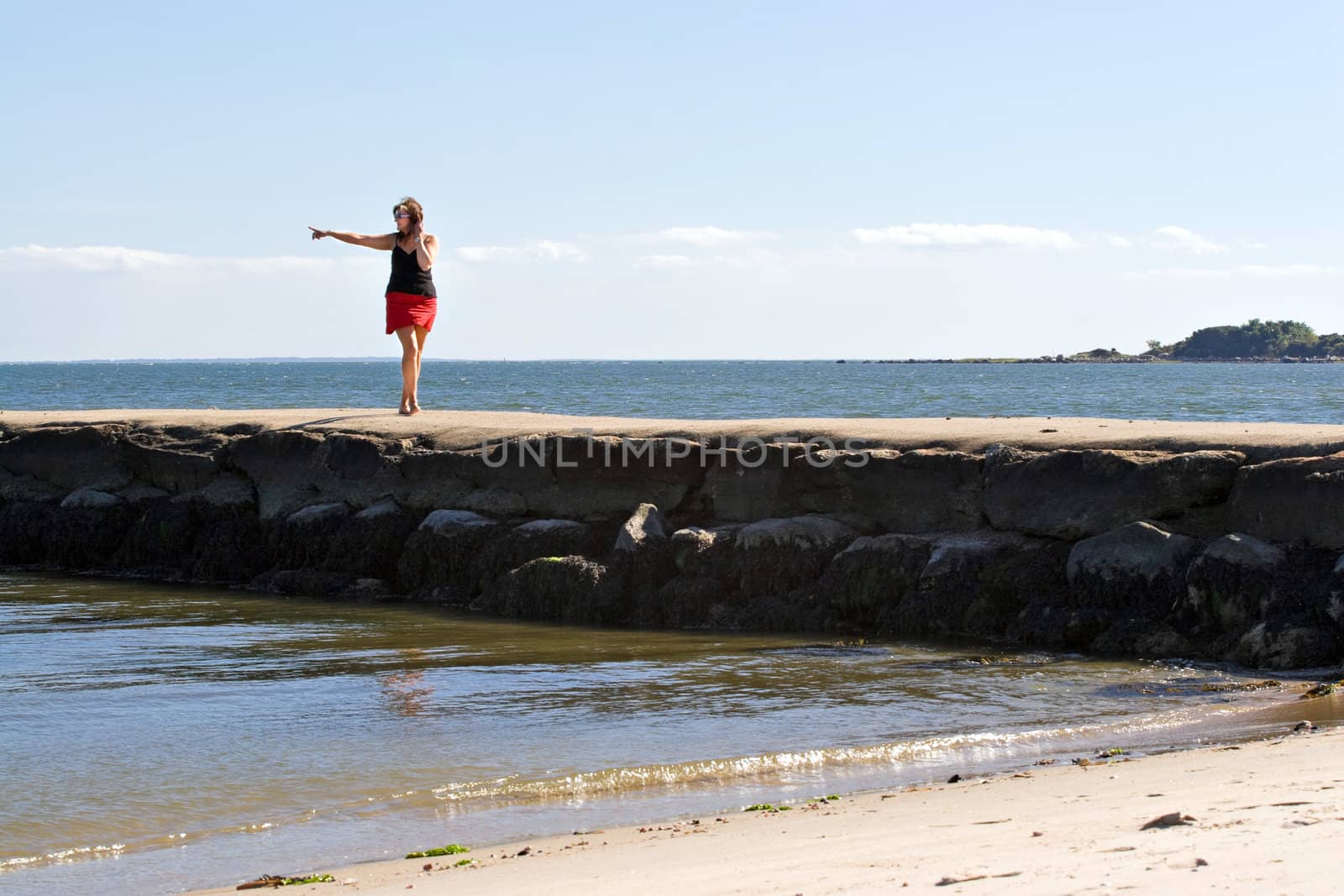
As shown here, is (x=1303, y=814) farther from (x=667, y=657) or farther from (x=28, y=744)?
(x=28, y=744)

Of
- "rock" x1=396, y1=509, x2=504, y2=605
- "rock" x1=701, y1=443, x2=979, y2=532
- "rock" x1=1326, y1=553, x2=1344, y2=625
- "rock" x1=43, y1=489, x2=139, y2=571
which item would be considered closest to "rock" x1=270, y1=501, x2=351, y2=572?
"rock" x1=396, y1=509, x2=504, y2=605

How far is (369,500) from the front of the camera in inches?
476

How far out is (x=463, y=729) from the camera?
704cm

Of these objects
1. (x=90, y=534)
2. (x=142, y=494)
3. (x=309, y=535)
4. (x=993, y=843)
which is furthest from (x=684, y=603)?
(x=90, y=534)

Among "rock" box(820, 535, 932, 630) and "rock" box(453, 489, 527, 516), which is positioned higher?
"rock" box(453, 489, 527, 516)

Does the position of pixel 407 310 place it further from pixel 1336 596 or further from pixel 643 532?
pixel 1336 596

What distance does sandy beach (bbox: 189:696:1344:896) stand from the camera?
4.14 metres

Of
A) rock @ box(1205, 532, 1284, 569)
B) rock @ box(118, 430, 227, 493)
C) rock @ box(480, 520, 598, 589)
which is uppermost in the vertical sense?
rock @ box(118, 430, 227, 493)

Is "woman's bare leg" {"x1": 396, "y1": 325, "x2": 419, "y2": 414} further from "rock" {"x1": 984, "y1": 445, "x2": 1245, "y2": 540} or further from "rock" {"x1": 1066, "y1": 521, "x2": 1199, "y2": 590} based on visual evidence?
"rock" {"x1": 1066, "y1": 521, "x2": 1199, "y2": 590}

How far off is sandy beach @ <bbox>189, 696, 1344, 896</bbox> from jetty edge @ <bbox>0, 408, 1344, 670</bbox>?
114 inches

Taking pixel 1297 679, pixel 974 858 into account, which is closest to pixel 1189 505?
pixel 1297 679

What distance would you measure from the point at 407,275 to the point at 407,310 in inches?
12.5

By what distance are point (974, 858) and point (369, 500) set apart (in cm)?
853

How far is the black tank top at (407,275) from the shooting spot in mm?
12203
